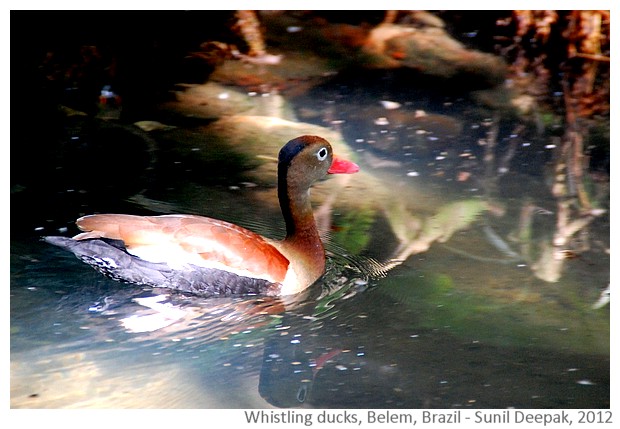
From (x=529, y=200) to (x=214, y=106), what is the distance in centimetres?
334

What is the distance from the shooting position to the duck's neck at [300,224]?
6.12 m

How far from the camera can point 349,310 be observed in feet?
19.1

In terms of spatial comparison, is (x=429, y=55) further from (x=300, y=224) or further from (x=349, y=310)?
(x=349, y=310)

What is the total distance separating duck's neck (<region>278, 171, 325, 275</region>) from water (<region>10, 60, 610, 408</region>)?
0.20 m

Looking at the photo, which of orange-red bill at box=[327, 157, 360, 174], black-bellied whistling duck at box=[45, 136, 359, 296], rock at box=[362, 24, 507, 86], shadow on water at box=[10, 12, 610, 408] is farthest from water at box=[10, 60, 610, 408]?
rock at box=[362, 24, 507, 86]

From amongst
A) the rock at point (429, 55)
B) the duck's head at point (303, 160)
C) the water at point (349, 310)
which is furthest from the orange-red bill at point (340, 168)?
the rock at point (429, 55)

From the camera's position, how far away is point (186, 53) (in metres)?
10.1

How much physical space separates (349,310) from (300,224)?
71 centimetres

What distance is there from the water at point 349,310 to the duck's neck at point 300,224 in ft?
0.65

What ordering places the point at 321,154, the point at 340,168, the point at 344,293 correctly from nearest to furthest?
the point at 344,293 → the point at 321,154 → the point at 340,168

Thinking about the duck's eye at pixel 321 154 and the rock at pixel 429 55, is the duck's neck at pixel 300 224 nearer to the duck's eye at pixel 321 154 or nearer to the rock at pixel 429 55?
the duck's eye at pixel 321 154

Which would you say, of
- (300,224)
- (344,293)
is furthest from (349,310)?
(300,224)
